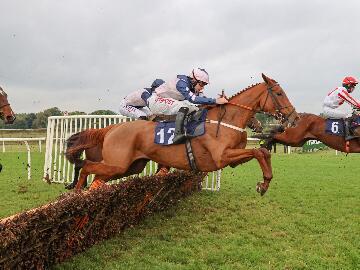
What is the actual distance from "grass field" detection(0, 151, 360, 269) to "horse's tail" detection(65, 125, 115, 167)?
4.11 ft

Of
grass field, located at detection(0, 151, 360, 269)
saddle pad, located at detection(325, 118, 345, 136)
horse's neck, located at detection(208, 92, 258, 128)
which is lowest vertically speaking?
grass field, located at detection(0, 151, 360, 269)

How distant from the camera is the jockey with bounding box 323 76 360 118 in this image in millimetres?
8734

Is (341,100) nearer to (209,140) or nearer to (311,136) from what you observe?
(311,136)

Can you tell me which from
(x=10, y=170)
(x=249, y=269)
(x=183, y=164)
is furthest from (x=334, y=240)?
(x=10, y=170)

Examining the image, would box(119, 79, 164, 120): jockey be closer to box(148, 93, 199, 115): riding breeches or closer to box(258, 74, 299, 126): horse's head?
box(148, 93, 199, 115): riding breeches

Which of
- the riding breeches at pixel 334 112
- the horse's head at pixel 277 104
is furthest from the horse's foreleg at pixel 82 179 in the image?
the riding breeches at pixel 334 112

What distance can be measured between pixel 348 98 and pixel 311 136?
1.11 meters

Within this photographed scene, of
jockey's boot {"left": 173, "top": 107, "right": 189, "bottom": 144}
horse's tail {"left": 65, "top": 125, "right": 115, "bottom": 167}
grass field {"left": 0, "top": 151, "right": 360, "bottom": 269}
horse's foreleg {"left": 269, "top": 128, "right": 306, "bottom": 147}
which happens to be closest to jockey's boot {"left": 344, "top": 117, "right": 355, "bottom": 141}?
horse's foreleg {"left": 269, "top": 128, "right": 306, "bottom": 147}

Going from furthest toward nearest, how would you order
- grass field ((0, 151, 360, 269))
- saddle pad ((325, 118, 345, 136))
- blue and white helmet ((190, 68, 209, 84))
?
saddle pad ((325, 118, 345, 136)) → blue and white helmet ((190, 68, 209, 84)) → grass field ((0, 151, 360, 269))

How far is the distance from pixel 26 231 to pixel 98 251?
1568 millimetres

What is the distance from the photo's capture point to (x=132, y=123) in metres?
6.23

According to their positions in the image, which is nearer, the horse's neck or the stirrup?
the stirrup

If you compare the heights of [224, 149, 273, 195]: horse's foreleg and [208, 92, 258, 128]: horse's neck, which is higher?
[208, 92, 258, 128]: horse's neck

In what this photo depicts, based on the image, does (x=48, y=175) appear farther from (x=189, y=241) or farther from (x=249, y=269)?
(x=249, y=269)
